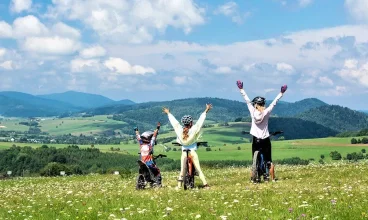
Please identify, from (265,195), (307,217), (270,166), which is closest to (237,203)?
(265,195)

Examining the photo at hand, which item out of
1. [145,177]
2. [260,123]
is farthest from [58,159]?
[260,123]

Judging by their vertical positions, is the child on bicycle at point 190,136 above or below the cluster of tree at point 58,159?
above

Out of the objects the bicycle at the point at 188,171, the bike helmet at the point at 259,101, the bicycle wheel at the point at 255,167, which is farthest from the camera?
the bike helmet at the point at 259,101

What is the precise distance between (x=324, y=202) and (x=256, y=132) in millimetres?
7170

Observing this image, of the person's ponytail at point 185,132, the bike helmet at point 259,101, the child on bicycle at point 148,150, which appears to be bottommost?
the child on bicycle at point 148,150

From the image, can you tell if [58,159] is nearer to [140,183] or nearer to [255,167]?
[140,183]

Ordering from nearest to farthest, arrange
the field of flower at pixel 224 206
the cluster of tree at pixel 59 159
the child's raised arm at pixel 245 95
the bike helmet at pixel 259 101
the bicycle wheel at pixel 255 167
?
the field of flower at pixel 224 206
the bicycle wheel at pixel 255 167
the bike helmet at pixel 259 101
the child's raised arm at pixel 245 95
the cluster of tree at pixel 59 159

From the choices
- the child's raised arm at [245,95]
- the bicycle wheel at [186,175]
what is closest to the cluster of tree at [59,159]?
the child's raised arm at [245,95]

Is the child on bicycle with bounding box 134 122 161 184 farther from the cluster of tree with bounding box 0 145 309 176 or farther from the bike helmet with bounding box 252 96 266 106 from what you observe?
the cluster of tree with bounding box 0 145 309 176

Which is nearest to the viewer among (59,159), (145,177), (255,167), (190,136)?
(190,136)

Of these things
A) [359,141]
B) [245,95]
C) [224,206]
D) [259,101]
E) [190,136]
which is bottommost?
[224,206]

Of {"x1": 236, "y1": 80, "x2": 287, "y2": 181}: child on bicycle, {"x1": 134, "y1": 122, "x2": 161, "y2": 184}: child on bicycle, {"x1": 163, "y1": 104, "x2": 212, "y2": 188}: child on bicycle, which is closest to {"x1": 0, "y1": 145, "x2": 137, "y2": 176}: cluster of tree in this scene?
{"x1": 134, "y1": 122, "x2": 161, "y2": 184}: child on bicycle

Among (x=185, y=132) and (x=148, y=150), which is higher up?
(x=185, y=132)

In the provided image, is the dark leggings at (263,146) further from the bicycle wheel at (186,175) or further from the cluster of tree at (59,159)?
the cluster of tree at (59,159)
